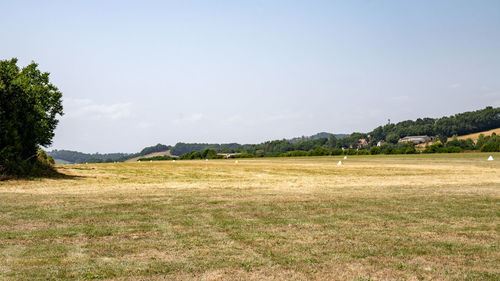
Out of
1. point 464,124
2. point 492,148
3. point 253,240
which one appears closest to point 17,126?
point 253,240

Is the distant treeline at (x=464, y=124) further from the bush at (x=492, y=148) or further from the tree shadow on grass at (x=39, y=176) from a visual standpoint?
the tree shadow on grass at (x=39, y=176)

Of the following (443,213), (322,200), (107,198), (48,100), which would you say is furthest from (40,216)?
(48,100)

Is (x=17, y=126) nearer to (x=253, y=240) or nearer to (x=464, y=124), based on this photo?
(x=253, y=240)

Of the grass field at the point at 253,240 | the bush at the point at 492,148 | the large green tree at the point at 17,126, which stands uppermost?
the large green tree at the point at 17,126

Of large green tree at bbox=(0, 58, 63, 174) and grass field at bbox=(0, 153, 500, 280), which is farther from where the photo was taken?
large green tree at bbox=(0, 58, 63, 174)

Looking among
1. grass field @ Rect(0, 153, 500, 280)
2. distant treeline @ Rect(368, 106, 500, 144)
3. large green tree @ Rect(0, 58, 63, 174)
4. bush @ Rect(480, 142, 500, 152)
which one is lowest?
grass field @ Rect(0, 153, 500, 280)

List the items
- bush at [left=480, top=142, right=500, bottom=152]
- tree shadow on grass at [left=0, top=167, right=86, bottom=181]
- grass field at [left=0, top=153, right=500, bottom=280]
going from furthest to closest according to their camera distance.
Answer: bush at [left=480, top=142, right=500, bottom=152] < tree shadow on grass at [left=0, top=167, right=86, bottom=181] < grass field at [left=0, top=153, right=500, bottom=280]

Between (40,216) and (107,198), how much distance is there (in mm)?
5286

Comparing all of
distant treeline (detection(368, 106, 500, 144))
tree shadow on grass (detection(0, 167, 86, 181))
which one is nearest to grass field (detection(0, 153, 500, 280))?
tree shadow on grass (detection(0, 167, 86, 181))

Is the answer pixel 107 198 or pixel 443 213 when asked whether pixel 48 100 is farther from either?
pixel 443 213

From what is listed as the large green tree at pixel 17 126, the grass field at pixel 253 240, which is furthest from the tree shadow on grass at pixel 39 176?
the grass field at pixel 253 240

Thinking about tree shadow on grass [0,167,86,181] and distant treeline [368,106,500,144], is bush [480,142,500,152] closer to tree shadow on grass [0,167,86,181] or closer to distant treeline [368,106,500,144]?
distant treeline [368,106,500,144]

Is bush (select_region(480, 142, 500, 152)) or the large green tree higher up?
the large green tree

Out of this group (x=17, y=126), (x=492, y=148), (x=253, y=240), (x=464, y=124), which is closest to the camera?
(x=253, y=240)
